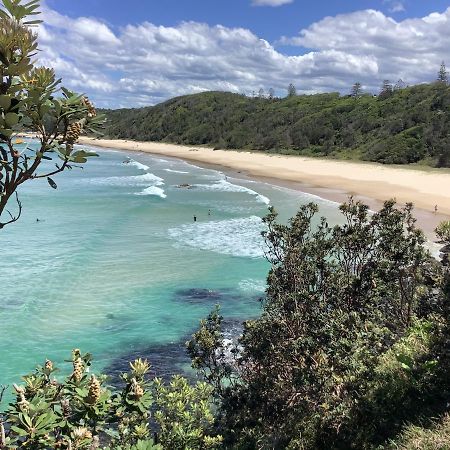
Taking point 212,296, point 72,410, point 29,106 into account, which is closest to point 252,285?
point 212,296

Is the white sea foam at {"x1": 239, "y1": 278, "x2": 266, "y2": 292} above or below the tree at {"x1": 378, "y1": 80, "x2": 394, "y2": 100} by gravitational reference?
below

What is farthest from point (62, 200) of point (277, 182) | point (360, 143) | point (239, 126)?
point (239, 126)

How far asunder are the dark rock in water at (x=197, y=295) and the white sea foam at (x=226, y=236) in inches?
198

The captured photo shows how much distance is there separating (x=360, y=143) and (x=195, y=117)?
68.9 m

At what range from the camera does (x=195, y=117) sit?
13150 centimetres

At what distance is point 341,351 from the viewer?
6.55 metres

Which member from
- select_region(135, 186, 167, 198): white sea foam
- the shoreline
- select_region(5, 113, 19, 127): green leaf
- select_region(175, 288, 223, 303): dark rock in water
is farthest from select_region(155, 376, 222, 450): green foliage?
select_region(135, 186, 167, 198): white sea foam

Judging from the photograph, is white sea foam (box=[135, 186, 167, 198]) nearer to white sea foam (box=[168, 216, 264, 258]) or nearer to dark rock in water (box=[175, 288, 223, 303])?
white sea foam (box=[168, 216, 264, 258])

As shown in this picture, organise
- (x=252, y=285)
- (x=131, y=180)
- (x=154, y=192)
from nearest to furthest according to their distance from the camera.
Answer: (x=252, y=285), (x=154, y=192), (x=131, y=180)

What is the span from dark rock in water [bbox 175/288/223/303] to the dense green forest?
18.7 m

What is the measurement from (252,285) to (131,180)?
39788 millimetres

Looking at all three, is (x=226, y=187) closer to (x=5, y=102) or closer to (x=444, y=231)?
(x=444, y=231)

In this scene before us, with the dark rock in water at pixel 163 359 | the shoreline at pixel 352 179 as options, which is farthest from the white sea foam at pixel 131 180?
the dark rock in water at pixel 163 359

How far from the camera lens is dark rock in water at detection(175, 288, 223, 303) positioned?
1794 cm
